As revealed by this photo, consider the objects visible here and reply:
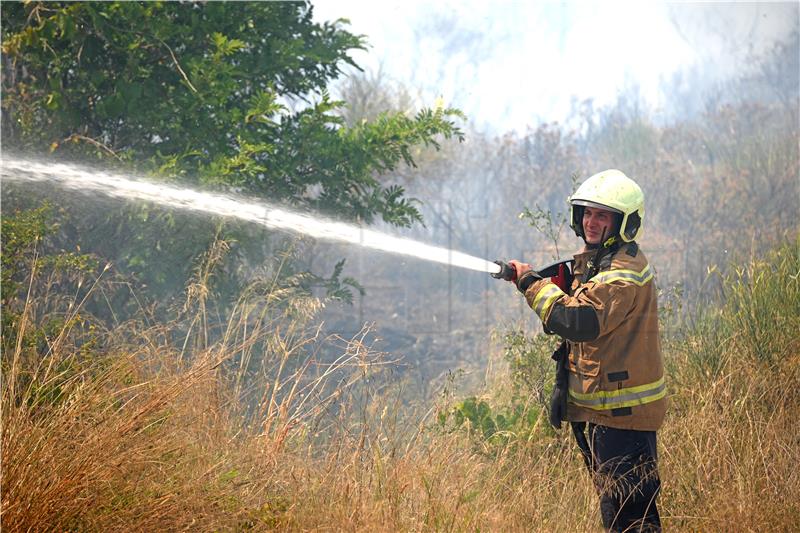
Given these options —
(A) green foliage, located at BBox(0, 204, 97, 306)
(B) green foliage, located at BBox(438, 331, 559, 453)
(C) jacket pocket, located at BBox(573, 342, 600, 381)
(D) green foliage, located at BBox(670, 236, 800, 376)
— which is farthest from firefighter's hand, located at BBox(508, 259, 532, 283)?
(A) green foliage, located at BBox(0, 204, 97, 306)

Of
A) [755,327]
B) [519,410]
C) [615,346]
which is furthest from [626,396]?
[755,327]

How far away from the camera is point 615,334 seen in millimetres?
3662

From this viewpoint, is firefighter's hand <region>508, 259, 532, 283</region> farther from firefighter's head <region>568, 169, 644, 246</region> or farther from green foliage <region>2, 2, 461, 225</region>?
green foliage <region>2, 2, 461, 225</region>

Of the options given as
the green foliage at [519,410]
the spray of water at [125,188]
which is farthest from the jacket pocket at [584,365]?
the spray of water at [125,188]

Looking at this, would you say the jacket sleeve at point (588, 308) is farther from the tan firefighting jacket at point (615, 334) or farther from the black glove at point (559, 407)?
the black glove at point (559, 407)

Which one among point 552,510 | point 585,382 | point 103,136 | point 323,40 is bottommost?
point 552,510

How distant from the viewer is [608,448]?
12.1 ft

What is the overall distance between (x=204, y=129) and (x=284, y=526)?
4.66m

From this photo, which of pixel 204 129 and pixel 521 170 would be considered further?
pixel 521 170

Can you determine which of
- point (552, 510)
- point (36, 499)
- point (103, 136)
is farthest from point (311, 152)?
point (36, 499)

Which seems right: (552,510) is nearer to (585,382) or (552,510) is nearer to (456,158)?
(585,382)

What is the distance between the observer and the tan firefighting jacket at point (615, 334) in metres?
3.57

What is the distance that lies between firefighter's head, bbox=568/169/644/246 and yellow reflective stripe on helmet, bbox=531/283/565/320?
31 cm

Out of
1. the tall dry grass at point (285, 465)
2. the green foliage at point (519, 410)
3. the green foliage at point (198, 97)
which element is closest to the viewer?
the tall dry grass at point (285, 465)
